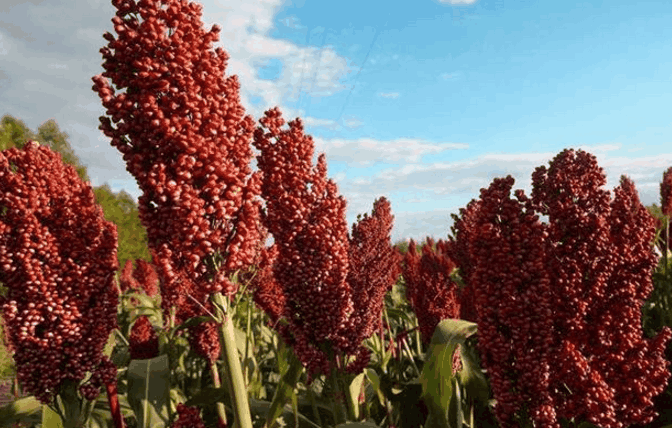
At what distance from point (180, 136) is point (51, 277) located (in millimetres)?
1227

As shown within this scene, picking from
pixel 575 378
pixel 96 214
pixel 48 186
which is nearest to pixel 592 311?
pixel 575 378

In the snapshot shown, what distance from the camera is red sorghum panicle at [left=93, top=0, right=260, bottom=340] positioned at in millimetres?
2346

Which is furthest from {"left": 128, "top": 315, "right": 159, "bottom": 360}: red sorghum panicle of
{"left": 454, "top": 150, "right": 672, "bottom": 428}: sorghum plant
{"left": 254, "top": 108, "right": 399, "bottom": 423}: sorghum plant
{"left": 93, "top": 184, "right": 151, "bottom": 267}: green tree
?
{"left": 93, "top": 184, "right": 151, "bottom": 267}: green tree

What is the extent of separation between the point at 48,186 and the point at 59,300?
0.64 metres

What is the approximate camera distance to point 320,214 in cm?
314

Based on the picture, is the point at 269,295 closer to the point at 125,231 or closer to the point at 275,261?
the point at 275,261

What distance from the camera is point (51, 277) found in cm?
296

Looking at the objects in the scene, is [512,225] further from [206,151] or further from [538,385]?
[206,151]

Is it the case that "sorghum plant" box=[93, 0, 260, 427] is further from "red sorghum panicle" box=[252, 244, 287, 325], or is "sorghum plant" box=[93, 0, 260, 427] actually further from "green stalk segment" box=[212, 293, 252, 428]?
"red sorghum panicle" box=[252, 244, 287, 325]

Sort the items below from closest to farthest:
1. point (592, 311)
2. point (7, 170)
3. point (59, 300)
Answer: point (592, 311)
point (59, 300)
point (7, 170)

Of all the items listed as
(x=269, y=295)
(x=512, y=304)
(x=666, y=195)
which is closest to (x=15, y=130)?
(x=269, y=295)

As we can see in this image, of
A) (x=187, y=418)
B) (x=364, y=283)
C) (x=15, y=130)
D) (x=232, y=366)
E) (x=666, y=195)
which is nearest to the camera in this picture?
(x=187, y=418)

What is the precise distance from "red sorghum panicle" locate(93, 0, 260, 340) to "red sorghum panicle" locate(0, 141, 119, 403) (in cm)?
78

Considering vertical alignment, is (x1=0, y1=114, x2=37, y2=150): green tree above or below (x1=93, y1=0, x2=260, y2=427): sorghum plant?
above
